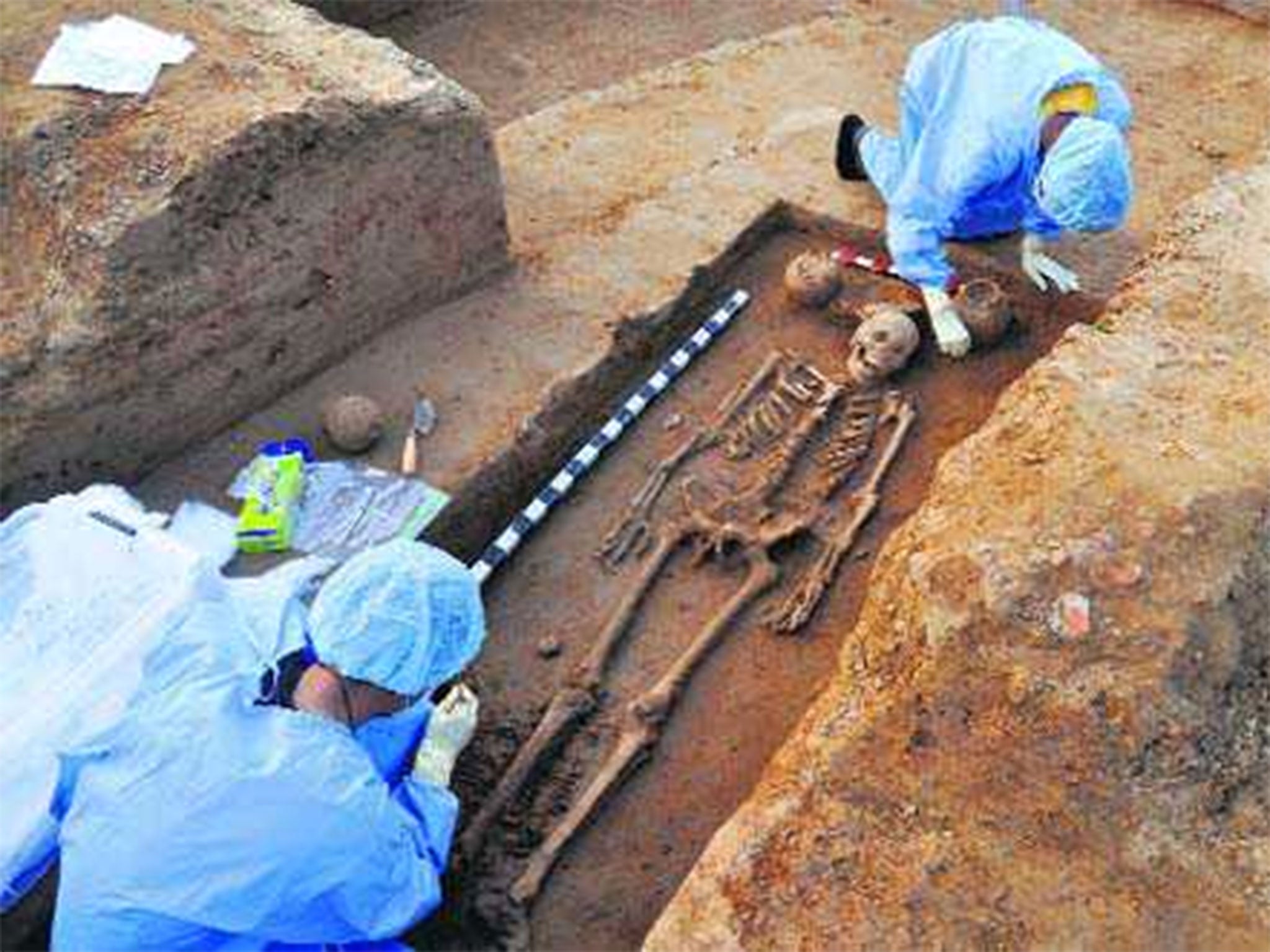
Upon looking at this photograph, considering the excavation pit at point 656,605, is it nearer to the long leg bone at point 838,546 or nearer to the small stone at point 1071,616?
the long leg bone at point 838,546

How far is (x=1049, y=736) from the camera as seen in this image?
117 inches

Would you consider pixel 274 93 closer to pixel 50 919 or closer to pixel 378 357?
pixel 378 357

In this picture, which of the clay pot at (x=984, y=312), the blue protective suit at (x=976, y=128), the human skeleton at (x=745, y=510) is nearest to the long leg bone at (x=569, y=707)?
the human skeleton at (x=745, y=510)

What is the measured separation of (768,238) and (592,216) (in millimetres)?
779

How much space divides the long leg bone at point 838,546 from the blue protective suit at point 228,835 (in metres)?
1.47

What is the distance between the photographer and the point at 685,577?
4.43 metres

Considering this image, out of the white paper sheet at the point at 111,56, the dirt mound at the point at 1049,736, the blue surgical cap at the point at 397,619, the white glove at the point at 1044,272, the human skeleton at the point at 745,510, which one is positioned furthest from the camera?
the white glove at the point at 1044,272

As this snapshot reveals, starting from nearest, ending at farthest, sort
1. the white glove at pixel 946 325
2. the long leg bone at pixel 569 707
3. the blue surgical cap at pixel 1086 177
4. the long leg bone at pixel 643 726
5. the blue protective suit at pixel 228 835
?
the blue protective suit at pixel 228 835
the long leg bone at pixel 643 726
the long leg bone at pixel 569 707
the blue surgical cap at pixel 1086 177
the white glove at pixel 946 325

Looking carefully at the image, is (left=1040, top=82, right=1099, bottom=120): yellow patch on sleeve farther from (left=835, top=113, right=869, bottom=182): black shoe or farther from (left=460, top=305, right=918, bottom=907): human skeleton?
(left=835, top=113, right=869, bottom=182): black shoe

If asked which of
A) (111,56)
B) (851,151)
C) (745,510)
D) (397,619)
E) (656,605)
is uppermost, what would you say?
(111,56)

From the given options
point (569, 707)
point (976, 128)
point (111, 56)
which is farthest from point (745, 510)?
point (111, 56)

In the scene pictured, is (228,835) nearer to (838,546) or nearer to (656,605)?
(656,605)

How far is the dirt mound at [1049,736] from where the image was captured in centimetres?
282

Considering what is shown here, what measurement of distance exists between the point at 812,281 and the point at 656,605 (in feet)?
5.30
